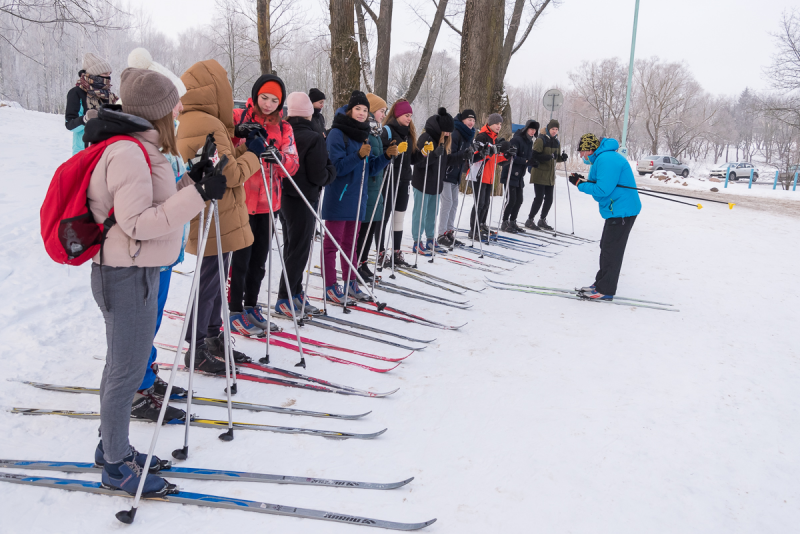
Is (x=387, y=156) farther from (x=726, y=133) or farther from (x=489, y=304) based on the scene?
(x=726, y=133)

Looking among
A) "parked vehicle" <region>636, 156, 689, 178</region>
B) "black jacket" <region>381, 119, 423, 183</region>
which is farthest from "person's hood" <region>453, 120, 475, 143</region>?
"parked vehicle" <region>636, 156, 689, 178</region>

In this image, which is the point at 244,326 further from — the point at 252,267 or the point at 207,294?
the point at 207,294

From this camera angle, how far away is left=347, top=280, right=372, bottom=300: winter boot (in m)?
5.15

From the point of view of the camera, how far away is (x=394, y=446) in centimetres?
278

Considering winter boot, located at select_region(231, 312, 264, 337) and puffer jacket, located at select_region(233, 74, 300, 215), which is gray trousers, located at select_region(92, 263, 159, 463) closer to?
puffer jacket, located at select_region(233, 74, 300, 215)

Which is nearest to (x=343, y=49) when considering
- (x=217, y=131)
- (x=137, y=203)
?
(x=217, y=131)

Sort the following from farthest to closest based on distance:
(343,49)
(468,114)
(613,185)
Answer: (343,49) < (468,114) < (613,185)

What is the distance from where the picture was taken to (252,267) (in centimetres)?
399

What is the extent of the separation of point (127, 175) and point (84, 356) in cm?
226

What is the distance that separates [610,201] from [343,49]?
5335mm

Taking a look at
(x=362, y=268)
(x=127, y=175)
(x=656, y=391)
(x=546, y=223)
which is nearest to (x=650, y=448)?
(x=656, y=391)

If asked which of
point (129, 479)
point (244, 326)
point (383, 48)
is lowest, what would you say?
point (129, 479)

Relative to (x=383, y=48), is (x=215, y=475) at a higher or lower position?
lower

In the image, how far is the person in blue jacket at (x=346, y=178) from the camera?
466cm
